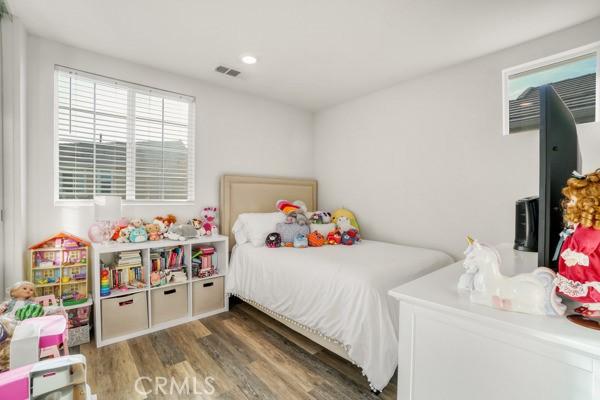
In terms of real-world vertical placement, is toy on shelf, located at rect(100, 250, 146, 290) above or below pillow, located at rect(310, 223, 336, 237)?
below

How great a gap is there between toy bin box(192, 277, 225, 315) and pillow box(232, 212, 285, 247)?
493 mm

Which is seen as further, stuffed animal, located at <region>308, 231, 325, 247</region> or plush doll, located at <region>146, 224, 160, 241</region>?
stuffed animal, located at <region>308, 231, 325, 247</region>

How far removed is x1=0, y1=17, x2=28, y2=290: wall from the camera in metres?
1.93

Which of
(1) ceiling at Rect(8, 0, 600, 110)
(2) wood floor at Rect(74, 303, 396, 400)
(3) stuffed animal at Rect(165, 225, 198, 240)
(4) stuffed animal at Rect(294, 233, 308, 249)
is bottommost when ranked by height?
(2) wood floor at Rect(74, 303, 396, 400)

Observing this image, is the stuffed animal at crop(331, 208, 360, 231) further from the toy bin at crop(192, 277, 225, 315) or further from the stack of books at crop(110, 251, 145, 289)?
the stack of books at crop(110, 251, 145, 289)

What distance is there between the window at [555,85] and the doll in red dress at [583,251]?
74.7 inches

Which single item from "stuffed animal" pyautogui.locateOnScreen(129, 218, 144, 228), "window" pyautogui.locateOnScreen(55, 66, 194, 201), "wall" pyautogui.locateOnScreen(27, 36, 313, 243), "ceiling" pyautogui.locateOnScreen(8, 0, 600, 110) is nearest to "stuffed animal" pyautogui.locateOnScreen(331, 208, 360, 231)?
"wall" pyautogui.locateOnScreen(27, 36, 313, 243)

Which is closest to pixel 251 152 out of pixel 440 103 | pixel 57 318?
pixel 440 103

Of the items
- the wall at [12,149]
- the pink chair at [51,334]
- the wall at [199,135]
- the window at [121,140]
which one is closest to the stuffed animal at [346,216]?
the wall at [199,135]

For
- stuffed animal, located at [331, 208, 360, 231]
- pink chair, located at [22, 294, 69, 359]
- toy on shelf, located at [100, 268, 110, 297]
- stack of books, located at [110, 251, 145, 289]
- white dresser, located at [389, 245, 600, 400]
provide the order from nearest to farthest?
white dresser, located at [389, 245, 600, 400] → pink chair, located at [22, 294, 69, 359] → toy on shelf, located at [100, 268, 110, 297] → stack of books, located at [110, 251, 145, 289] → stuffed animal, located at [331, 208, 360, 231]

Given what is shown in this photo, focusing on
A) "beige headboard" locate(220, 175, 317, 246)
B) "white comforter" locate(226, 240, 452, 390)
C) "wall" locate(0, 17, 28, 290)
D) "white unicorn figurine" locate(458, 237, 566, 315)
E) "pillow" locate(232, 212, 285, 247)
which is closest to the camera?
"white unicorn figurine" locate(458, 237, 566, 315)

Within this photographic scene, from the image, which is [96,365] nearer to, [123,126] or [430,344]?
[123,126]

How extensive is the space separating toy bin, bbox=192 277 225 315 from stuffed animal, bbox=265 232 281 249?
623mm

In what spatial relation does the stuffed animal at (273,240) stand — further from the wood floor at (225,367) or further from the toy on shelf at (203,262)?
the wood floor at (225,367)
